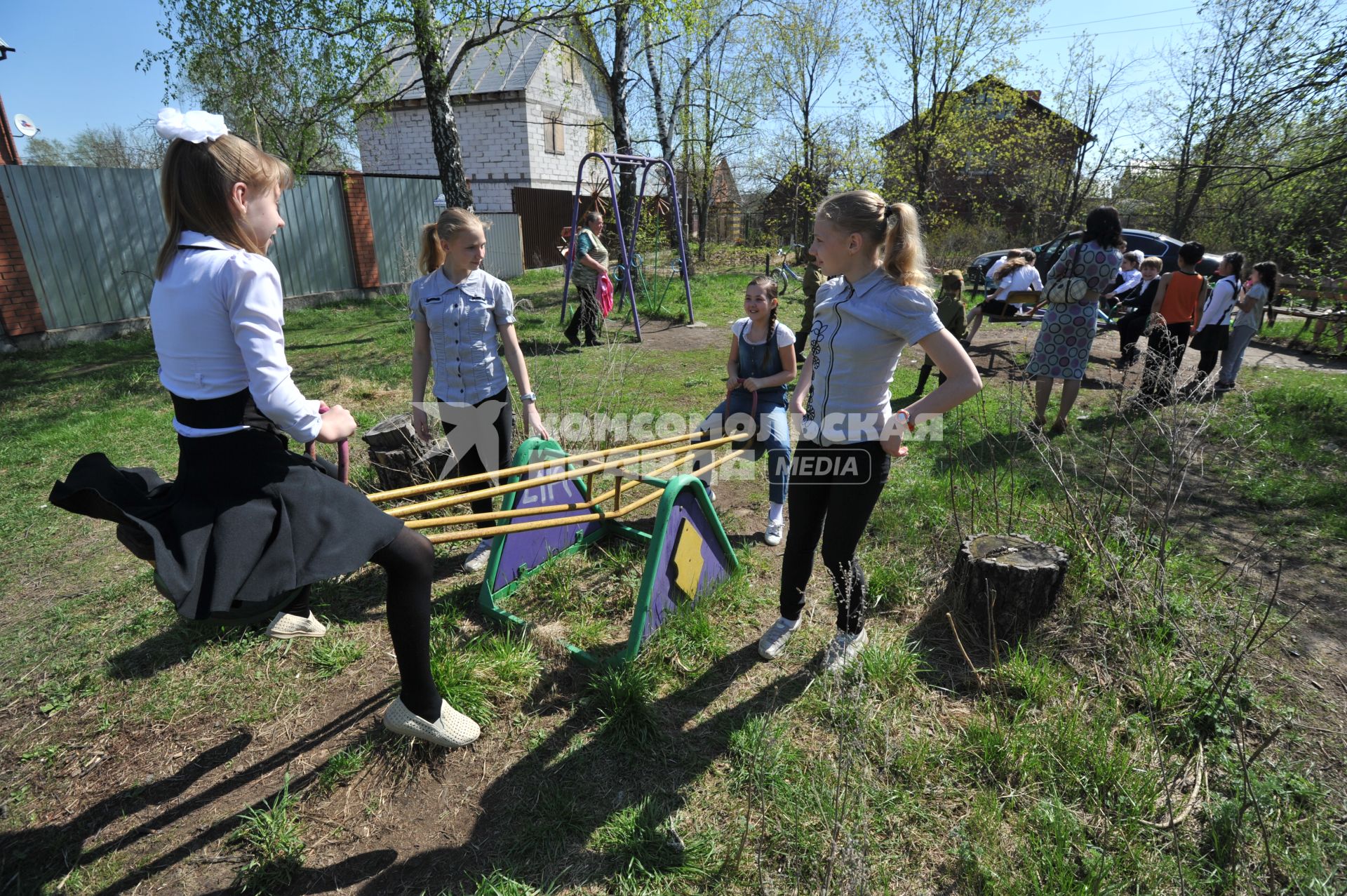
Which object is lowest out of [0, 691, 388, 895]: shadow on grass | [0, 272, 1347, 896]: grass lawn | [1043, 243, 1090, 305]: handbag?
[0, 691, 388, 895]: shadow on grass

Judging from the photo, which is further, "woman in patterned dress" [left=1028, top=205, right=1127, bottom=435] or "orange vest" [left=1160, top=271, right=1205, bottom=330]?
"orange vest" [left=1160, top=271, right=1205, bottom=330]

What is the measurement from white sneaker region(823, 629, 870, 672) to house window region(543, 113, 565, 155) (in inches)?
941

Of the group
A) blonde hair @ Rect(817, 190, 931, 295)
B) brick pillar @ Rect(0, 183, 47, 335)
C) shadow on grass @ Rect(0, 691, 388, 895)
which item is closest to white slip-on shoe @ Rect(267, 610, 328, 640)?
shadow on grass @ Rect(0, 691, 388, 895)

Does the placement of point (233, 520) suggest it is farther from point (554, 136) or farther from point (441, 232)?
point (554, 136)

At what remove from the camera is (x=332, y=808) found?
2090 millimetres

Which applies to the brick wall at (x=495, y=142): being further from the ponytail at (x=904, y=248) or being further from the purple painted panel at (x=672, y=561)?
the ponytail at (x=904, y=248)

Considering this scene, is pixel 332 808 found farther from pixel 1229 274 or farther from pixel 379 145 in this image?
pixel 379 145

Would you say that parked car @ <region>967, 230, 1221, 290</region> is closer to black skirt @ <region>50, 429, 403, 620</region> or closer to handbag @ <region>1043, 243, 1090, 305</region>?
handbag @ <region>1043, 243, 1090, 305</region>

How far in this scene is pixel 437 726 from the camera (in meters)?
2.12

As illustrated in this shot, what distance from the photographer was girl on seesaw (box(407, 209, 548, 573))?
9.80 ft

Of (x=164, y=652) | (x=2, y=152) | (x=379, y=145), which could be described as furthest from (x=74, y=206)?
(x=379, y=145)

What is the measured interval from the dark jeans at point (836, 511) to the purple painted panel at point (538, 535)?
102 centimetres

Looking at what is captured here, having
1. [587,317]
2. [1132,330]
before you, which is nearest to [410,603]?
[587,317]

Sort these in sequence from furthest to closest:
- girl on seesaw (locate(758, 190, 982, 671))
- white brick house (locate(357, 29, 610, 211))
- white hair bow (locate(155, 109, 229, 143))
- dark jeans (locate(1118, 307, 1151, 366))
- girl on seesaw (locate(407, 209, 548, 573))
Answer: white brick house (locate(357, 29, 610, 211)) < dark jeans (locate(1118, 307, 1151, 366)) < girl on seesaw (locate(407, 209, 548, 573)) < girl on seesaw (locate(758, 190, 982, 671)) < white hair bow (locate(155, 109, 229, 143))
